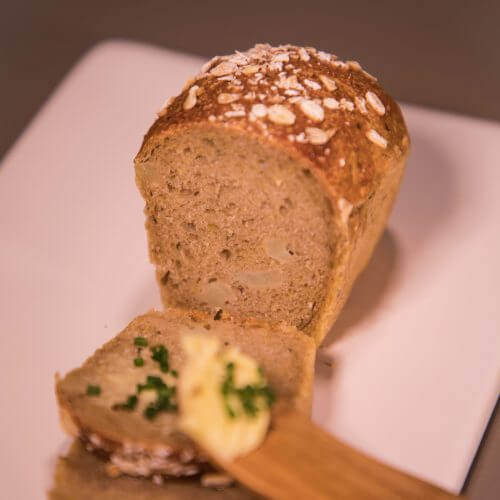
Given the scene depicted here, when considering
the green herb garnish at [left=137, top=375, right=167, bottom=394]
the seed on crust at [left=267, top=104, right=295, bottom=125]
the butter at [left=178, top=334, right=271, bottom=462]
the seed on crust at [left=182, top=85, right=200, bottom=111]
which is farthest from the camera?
the seed on crust at [left=182, top=85, right=200, bottom=111]

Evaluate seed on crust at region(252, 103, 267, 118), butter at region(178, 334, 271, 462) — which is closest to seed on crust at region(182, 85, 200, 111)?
seed on crust at region(252, 103, 267, 118)

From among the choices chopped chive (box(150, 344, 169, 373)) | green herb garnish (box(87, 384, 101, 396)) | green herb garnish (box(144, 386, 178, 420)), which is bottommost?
green herb garnish (box(87, 384, 101, 396))

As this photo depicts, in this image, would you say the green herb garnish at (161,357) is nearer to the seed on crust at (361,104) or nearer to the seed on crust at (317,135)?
the seed on crust at (317,135)

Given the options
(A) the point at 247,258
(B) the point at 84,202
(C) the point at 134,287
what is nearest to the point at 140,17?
(B) the point at 84,202

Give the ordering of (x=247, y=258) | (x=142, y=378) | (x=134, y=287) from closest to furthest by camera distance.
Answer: (x=142, y=378), (x=247, y=258), (x=134, y=287)

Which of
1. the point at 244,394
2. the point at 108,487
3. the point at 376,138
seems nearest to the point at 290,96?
the point at 376,138

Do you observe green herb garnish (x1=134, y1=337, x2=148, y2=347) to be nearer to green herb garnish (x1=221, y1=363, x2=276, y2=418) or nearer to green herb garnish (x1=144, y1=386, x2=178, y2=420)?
green herb garnish (x1=144, y1=386, x2=178, y2=420)

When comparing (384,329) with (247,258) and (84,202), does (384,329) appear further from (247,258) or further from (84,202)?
(84,202)
